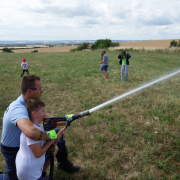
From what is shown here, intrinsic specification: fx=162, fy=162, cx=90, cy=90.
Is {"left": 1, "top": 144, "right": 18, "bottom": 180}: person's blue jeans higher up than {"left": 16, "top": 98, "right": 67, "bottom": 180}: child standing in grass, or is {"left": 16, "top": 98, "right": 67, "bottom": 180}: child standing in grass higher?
{"left": 16, "top": 98, "right": 67, "bottom": 180}: child standing in grass

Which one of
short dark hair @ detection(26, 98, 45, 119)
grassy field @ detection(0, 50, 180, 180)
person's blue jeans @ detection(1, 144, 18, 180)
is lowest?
grassy field @ detection(0, 50, 180, 180)

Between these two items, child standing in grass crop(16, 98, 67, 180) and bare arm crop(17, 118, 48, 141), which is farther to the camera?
child standing in grass crop(16, 98, 67, 180)

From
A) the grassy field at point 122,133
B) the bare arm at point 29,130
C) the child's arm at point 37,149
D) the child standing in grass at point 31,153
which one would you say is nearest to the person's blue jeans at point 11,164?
the child standing in grass at point 31,153

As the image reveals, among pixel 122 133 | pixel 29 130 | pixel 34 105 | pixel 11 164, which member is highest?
pixel 34 105

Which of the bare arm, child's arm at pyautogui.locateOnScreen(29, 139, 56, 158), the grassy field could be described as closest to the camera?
the bare arm

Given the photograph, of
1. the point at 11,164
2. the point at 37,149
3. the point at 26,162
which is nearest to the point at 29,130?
the point at 37,149

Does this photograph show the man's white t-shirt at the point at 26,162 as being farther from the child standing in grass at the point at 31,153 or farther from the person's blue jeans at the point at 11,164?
the person's blue jeans at the point at 11,164

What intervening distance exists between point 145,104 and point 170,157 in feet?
10.7

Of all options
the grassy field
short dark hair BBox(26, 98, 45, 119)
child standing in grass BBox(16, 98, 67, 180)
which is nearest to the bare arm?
child standing in grass BBox(16, 98, 67, 180)

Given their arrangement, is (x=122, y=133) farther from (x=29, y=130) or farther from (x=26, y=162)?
(x=29, y=130)

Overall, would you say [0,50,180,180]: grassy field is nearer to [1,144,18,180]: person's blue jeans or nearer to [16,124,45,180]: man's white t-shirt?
[1,144,18,180]: person's blue jeans

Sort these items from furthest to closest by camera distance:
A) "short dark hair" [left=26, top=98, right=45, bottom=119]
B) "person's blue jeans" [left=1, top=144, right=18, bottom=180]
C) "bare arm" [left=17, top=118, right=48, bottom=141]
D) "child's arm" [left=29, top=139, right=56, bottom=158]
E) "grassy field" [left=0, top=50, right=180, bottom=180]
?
"grassy field" [left=0, top=50, right=180, bottom=180], "person's blue jeans" [left=1, top=144, right=18, bottom=180], "short dark hair" [left=26, top=98, right=45, bottom=119], "child's arm" [left=29, top=139, right=56, bottom=158], "bare arm" [left=17, top=118, right=48, bottom=141]

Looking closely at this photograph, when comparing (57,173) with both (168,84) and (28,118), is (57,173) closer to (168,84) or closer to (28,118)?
(28,118)

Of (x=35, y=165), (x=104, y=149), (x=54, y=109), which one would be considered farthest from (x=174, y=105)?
(x=35, y=165)
